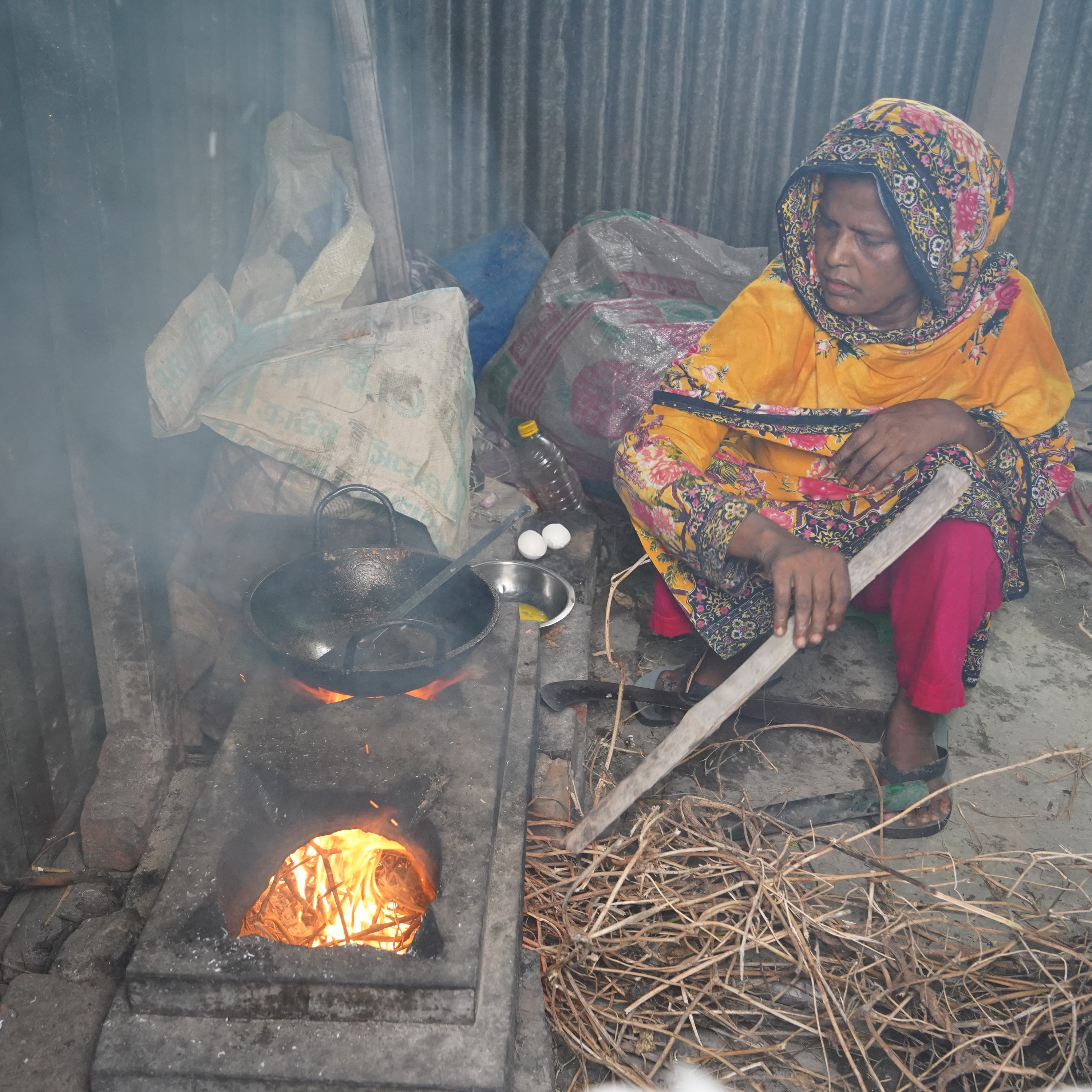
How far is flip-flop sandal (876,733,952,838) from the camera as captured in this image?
8.34ft

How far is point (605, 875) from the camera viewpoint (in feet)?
7.14

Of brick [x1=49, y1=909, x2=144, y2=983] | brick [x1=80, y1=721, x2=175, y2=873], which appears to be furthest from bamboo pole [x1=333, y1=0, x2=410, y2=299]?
brick [x1=49, y1=909, x2=144, y2=983]

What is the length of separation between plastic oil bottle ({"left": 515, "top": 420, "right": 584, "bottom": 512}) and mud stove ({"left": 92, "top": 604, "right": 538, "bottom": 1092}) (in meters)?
1.64

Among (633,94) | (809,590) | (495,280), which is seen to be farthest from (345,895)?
(633,94)

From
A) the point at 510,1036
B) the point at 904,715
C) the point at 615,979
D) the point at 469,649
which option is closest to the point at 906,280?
the point at 904,715

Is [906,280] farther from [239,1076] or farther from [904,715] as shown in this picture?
[239,1076]

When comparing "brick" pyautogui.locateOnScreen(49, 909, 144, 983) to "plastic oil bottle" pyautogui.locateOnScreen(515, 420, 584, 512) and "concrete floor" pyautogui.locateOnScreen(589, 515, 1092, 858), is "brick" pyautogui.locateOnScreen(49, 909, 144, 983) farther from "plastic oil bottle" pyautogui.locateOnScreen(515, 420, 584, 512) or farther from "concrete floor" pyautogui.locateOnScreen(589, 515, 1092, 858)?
"plastic oil bottle" pyautogui.locateOnScreen(515, 420, 584, 512)

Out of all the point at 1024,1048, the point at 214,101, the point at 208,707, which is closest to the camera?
the point at 1024,1048

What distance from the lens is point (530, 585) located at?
3383 millimetres

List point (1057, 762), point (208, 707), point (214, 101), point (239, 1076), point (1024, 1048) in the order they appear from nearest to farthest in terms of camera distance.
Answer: point (239, 1076)
point (1024, 1048)
point (208, 707)
point (1057, 762)
point (214, 101)

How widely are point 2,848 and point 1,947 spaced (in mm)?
213

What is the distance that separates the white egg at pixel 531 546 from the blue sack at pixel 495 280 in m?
1.30

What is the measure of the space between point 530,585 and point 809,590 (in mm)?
1428

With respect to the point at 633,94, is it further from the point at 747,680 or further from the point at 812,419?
the point at 747,680
